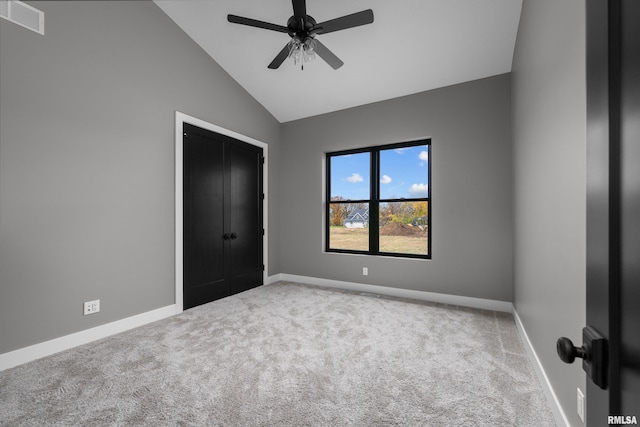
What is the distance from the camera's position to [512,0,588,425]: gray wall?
1.28 m

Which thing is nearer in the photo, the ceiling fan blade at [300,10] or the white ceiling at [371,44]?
the ceiling fan blade at [300,10]

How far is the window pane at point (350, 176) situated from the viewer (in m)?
4.46

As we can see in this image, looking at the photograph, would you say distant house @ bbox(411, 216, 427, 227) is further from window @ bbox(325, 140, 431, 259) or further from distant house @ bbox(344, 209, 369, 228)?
distant house @ bbox(344, 209, 369, 228)

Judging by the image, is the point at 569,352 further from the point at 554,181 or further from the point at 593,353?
the point at 554,181

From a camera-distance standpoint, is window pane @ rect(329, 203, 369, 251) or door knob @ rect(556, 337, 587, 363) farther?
window pane @ rect(329, 203, 369, 251)

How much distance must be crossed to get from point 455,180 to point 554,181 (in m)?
2.07

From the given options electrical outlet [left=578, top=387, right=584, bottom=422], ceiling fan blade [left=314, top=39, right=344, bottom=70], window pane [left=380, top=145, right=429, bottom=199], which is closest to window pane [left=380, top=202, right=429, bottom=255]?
window pane [left=380, top=145, right=429, bottom=199]

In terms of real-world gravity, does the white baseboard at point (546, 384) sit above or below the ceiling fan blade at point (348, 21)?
below

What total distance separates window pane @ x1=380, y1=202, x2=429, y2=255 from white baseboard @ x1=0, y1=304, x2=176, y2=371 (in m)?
3.05

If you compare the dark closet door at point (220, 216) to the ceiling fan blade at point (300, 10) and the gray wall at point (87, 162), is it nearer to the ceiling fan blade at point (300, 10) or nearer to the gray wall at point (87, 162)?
the gray wall at point (87, 162)

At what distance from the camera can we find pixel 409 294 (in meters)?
3.92

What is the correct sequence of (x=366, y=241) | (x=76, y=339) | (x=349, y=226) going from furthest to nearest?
(x=349, y=226) → (x=366, y=241) → (x=76, y=339)

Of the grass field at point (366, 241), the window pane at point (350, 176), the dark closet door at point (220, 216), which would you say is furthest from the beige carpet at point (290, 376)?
the window pane at point (350, 176)
